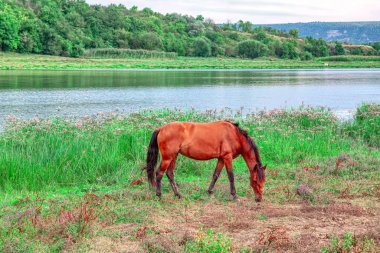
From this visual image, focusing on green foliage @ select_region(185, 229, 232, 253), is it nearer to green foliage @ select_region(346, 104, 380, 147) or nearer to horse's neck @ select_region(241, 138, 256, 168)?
horse's neck @ select_region(241, 138, 256, 168)

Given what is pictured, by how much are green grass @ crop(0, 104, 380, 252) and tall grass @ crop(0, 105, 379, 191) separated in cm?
2

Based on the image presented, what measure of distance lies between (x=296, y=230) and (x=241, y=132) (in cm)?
234

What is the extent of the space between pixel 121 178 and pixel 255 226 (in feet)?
11.8

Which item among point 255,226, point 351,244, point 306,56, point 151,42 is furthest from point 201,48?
point 351,244

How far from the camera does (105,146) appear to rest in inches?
426

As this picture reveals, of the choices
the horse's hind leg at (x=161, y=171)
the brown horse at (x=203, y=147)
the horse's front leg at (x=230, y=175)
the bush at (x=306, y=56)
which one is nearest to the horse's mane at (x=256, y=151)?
the brown horse at (x=203, y=147)

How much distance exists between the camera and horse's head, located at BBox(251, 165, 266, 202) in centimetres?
820

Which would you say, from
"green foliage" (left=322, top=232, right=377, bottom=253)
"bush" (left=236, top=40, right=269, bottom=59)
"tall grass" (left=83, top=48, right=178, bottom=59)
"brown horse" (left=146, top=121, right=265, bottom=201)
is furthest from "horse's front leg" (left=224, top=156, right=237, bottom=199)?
"bush" (left=236, top=40, right=269, bottom=59)

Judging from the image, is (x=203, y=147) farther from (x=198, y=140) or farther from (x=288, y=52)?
(x=288, y=52)

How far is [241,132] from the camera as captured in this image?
850cm

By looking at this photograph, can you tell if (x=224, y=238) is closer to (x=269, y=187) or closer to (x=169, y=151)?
(x=169, y=151)

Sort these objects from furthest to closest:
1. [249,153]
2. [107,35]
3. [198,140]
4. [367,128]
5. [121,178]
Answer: [107,35]
[367,128]
[121,178]
[249,153]
[198,140]

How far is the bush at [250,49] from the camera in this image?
123 m

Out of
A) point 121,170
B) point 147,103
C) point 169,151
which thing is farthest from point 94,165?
point 147,103
